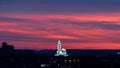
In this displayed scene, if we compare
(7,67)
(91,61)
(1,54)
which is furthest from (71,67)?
(1,54)

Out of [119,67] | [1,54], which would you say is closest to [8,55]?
[1,54]

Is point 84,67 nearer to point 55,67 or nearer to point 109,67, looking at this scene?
point 109,67

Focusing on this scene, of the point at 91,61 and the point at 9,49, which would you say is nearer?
the point at 91,61

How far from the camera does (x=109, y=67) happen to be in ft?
430

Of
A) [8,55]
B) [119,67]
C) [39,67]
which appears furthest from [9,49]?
[119,67]

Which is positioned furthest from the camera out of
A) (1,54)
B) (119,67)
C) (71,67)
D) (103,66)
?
(1,54)

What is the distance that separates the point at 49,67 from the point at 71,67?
7988 millimetres

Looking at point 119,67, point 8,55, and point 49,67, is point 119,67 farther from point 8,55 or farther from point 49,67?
point 8,55

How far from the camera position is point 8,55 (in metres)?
190

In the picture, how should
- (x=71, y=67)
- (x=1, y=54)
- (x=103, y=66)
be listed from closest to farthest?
(x=103, y=66) → (x=71, y=67) → (x=1, y=54)

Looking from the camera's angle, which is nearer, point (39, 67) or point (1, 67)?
point (1, 67)

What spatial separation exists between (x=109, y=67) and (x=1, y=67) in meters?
25.7

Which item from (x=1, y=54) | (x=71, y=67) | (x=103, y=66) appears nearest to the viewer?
(x=103, y=66)

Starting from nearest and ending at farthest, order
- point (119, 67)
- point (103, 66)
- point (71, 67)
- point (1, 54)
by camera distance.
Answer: point (119, 67), point (103, 66), point (71, 67), point (1, 54)
